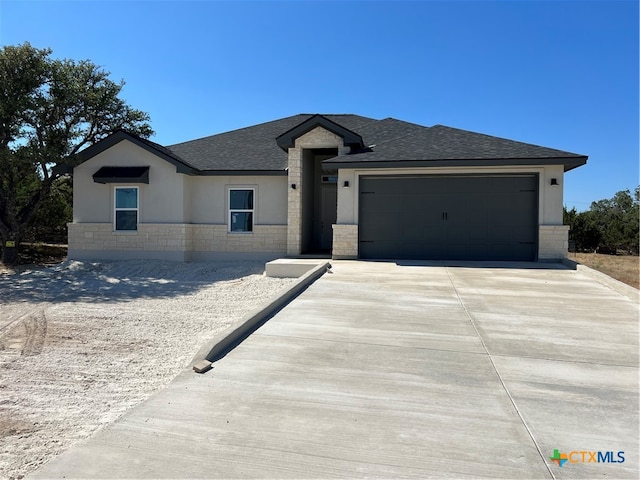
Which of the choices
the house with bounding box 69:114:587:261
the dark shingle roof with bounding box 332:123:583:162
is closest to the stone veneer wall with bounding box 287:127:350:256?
the house with bounding box 69:114:587:261

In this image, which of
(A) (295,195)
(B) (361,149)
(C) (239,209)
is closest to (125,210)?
(C) (239,209)

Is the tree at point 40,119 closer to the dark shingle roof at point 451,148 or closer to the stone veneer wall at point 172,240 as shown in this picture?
the stone veneer wall at point 172,240

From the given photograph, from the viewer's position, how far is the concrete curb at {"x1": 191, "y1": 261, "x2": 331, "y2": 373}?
4.45 m

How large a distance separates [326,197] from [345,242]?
14.4 ft

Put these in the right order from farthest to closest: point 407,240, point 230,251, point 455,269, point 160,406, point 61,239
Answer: point 61,239
point 230,251
point 407,240
point 455,269
point 160,406

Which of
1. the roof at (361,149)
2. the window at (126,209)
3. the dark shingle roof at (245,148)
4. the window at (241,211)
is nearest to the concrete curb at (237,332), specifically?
the roof at (361,149)

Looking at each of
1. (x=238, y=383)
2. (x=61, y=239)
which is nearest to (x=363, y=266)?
(x=238, y=383)

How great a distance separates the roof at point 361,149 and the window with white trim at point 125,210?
1.61 meters

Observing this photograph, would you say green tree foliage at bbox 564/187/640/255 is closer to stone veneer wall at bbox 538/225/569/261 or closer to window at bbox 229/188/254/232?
stone veneer wall at bbox 538/225/569/261

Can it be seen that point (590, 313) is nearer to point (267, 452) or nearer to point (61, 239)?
point (267, 452)

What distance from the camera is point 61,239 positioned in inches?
896

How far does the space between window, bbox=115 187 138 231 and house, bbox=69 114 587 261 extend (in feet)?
0.12

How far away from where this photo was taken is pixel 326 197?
1711cm

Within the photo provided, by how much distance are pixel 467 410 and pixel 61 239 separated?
80.4ft
